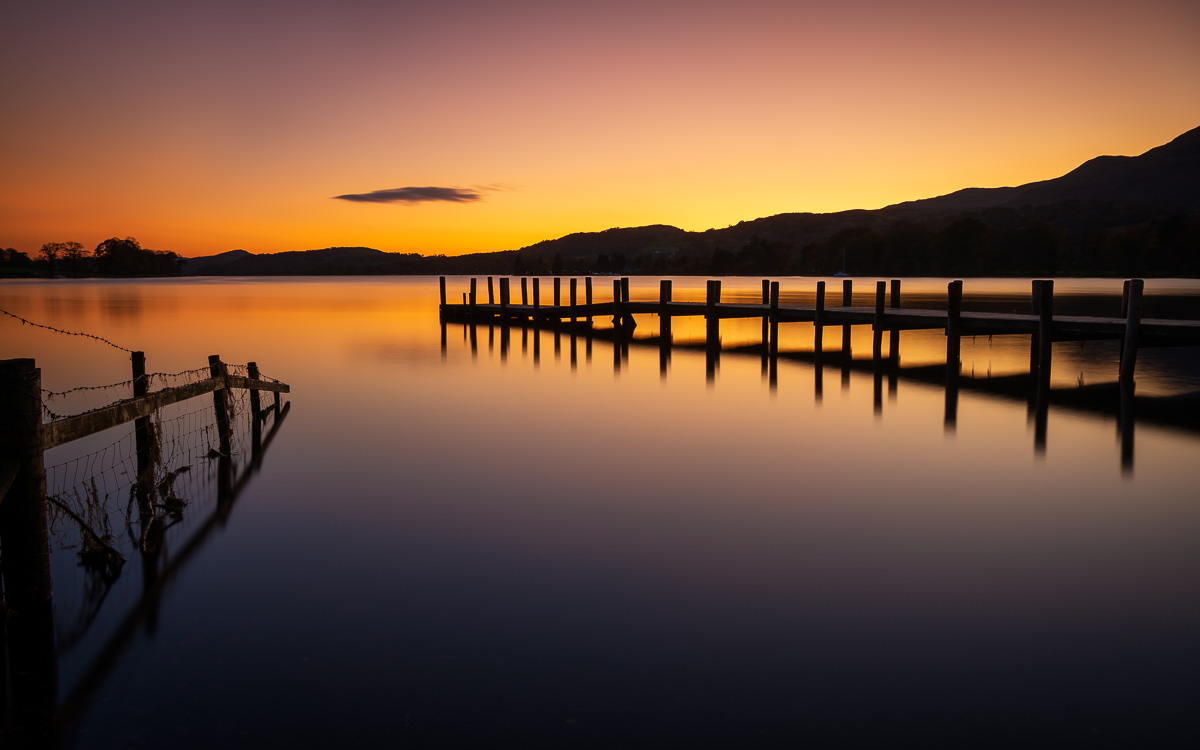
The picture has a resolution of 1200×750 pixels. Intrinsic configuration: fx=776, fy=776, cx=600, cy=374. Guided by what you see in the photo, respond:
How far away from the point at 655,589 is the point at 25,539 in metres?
4.92

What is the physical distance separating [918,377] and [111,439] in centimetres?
1857

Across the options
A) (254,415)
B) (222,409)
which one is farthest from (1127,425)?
(254,415)

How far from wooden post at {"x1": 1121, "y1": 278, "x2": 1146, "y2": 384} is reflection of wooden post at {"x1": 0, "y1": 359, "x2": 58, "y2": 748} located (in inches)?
740

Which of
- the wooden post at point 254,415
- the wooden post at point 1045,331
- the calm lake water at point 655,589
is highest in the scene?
the wooden post at point 1045,331

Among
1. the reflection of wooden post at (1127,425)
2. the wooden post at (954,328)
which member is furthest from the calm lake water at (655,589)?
the wooden post at (954,328)

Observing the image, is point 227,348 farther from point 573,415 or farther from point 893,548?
point 893,548

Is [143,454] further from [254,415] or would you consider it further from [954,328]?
→ [954,328]

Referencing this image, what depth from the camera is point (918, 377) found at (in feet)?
68.8

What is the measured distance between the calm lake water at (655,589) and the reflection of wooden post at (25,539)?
20cm

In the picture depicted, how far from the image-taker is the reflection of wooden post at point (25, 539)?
542 cm

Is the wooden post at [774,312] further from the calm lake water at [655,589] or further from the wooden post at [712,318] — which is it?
the calm lake water at [655,589]

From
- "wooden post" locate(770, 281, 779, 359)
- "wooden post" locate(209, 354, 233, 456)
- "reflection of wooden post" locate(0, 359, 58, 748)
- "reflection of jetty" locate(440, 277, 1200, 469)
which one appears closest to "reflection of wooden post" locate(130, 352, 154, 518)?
"wooden post" locate(209, 354, 233, 456)

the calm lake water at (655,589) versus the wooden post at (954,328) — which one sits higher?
the wooden post at (954,328)

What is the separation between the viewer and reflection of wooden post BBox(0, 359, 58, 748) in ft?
17.8
